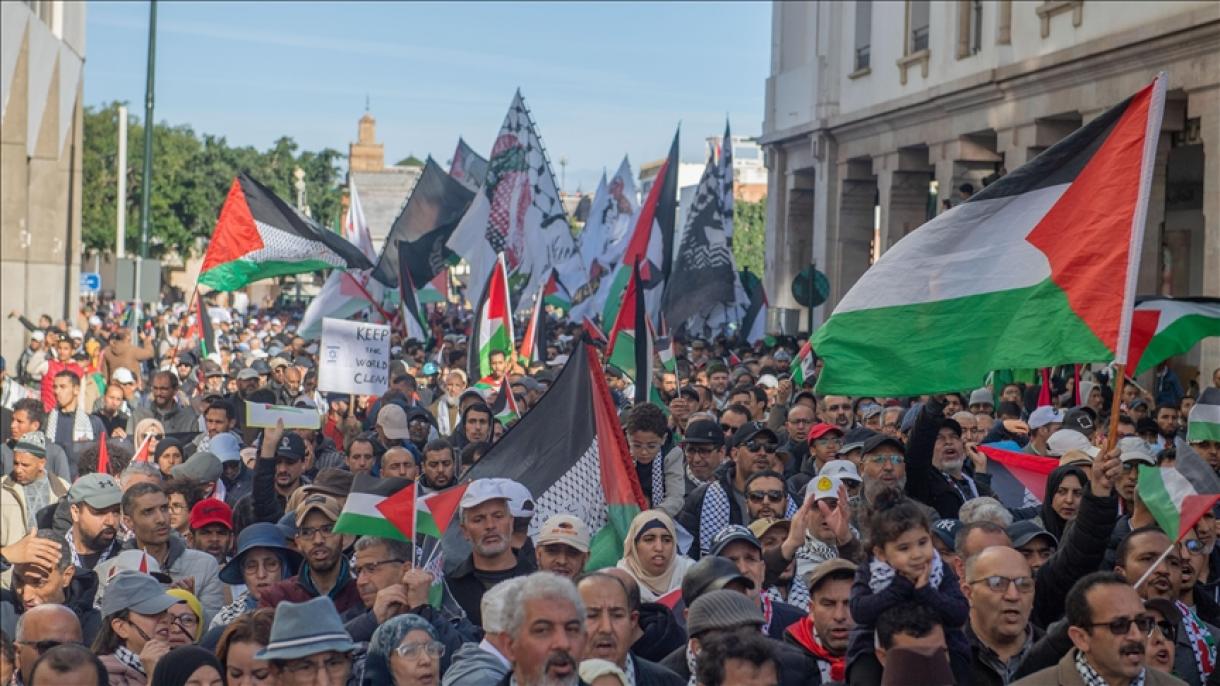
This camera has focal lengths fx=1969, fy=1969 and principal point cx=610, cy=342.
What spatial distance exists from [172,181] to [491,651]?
75.4 meters

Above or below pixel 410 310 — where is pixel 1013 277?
below

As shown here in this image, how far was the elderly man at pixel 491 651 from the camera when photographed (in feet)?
18.5

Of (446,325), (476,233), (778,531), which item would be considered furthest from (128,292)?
(778,531)

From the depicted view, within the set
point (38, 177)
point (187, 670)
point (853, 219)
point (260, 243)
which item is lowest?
point (187, 670)

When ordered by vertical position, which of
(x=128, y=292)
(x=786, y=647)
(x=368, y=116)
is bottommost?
(x=786, y=647)

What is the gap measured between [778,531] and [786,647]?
193cm

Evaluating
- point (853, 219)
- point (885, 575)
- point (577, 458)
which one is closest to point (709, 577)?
point (885, 575)

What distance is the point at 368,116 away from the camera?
146750 millimetres

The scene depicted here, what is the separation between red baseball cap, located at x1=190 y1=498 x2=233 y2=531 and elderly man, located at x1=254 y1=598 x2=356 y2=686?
3470 mm

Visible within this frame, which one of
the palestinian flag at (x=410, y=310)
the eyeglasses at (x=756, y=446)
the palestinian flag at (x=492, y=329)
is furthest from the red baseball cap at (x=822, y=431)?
the palestinian flag at (x=410, y=310)

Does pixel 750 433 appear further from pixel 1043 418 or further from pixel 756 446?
pixel 1043 418

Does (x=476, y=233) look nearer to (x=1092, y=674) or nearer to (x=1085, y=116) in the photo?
(x=1085, y=116)

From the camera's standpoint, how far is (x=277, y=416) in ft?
37.4

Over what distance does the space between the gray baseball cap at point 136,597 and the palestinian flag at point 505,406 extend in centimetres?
750
